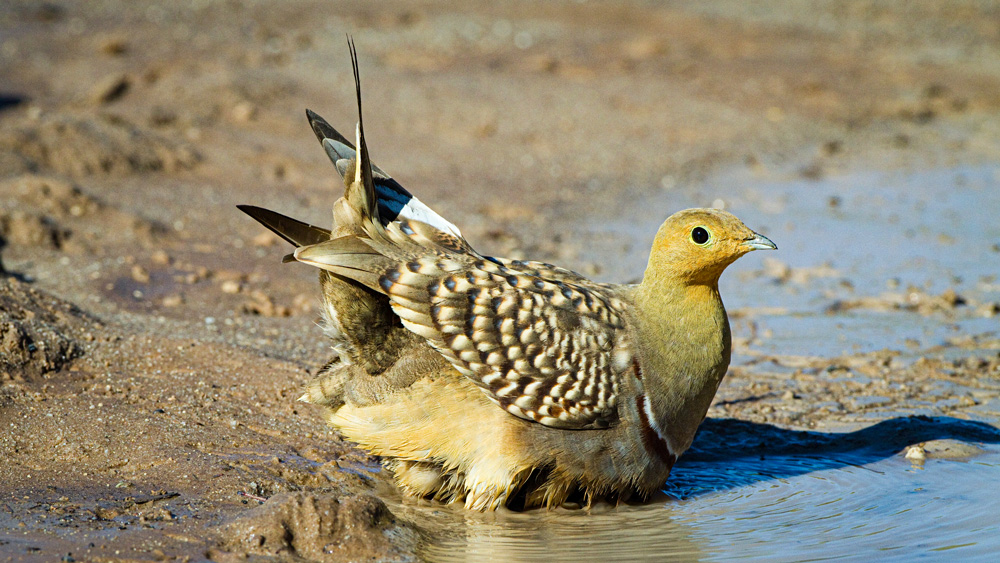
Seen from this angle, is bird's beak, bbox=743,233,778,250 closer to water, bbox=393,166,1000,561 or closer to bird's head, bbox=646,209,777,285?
bird's head, bbox=646,209,777,285

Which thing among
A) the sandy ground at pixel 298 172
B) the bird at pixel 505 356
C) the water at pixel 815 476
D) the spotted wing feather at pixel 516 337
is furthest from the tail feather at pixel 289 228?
the water at pixel 815 476

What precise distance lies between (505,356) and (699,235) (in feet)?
3.75

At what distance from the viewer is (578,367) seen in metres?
4.81

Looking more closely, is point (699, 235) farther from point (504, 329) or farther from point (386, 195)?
point (386, 195)

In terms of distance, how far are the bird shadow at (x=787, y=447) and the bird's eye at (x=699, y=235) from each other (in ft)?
4.43

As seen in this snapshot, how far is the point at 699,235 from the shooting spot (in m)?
5.03

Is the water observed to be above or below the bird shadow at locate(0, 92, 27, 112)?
above

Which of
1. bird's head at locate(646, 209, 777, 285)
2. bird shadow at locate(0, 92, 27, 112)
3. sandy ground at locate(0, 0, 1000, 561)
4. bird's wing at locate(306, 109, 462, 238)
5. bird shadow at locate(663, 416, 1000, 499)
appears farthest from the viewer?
bird shadow at locate(0, 92, 27, 112)

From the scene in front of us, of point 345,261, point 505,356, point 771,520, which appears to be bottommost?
point 771,520

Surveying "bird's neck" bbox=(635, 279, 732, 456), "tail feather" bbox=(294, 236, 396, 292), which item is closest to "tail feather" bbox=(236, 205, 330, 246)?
"tail feather" bbox=(294, 236, 396, 292)

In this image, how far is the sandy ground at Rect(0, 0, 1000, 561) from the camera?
4891 mm

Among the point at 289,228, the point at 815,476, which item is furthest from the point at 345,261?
the point at 815,476

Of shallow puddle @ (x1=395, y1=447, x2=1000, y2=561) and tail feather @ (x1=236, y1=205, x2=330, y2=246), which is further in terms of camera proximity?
tail feather @ (x1=236, y1=205, x2=330, y2=246)

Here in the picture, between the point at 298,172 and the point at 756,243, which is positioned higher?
the point at 756,243
